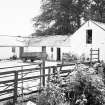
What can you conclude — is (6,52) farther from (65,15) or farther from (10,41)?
(65,15)

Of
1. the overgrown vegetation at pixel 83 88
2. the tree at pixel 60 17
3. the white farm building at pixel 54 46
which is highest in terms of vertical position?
the tree at pixel 60 17

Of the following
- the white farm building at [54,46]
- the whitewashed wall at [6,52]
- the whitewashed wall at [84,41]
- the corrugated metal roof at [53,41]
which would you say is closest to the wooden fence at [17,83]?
the whitewashed wall at [84,41]

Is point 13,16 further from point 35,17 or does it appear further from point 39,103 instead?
point 39,103

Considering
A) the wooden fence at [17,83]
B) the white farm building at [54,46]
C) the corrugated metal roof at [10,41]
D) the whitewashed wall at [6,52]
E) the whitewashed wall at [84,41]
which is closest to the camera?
the wooden fence at [17,83]

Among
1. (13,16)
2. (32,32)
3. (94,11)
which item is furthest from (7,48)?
A: (94,11)

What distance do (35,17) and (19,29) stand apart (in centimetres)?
1461

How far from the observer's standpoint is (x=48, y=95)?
17.4ft

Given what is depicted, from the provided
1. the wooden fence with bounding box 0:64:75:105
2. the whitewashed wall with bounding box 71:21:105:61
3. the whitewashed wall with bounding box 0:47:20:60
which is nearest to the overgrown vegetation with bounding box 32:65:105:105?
the wooden fence with bounding box 0:64:75:105

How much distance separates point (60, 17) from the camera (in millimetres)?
40406

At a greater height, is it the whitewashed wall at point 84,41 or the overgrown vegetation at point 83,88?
the whitewashed wall at point 84,41

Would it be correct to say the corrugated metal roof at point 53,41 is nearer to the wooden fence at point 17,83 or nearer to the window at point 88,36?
the window at point 88,36

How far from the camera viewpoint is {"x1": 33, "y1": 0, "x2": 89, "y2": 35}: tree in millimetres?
40438

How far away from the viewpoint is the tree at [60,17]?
40438 mm

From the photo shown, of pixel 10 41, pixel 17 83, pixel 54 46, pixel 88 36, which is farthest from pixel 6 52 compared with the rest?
pixel 17 83
